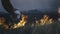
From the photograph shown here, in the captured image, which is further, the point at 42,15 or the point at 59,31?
the point at 42,15

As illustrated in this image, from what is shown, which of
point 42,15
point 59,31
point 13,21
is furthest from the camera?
point 42,15

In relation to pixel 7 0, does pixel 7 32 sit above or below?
below

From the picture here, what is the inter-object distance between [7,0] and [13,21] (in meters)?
0.36

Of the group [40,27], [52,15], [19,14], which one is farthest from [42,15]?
[40,27]

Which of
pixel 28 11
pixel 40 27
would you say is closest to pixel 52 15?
pixel 28 11

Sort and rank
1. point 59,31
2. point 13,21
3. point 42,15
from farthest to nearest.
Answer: point 42,15 < point 13,21 < point 59,31

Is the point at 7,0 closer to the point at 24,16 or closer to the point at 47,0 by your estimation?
the point at 24,16

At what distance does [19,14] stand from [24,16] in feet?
0.28

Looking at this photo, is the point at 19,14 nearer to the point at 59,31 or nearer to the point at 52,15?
the point at 52,15

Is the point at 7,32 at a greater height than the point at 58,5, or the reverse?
the point at 58,5

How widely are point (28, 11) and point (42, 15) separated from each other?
0.25m

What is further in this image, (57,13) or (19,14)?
(57,13)

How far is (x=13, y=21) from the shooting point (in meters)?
3.12

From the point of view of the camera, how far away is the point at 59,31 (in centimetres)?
230
